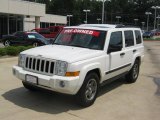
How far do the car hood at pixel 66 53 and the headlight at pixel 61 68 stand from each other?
0.29 feet

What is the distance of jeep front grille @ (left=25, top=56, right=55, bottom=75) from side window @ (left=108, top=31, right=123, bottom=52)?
1.78 meters

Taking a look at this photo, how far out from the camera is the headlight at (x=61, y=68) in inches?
239

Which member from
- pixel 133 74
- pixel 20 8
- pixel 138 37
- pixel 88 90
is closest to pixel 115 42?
pixel 88 90

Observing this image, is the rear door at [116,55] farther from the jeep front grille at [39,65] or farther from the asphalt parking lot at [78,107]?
the jeep front grille at [39,65]

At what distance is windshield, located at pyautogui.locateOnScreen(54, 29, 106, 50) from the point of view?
23.7 ft

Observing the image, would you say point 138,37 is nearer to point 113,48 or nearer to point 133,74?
point 133,74

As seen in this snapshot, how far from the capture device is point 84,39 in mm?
7395

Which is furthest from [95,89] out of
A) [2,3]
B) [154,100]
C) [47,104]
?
[2,3]

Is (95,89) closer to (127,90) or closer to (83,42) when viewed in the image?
(83,42)

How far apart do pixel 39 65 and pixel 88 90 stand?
4.21ft

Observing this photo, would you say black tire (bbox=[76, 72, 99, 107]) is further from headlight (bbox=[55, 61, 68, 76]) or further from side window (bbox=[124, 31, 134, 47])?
side window (bbox=[124, 31, 134, 47])

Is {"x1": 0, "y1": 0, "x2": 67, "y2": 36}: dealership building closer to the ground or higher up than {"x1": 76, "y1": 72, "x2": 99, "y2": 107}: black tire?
higher up

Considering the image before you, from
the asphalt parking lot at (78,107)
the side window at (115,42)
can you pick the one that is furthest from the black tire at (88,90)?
the side window at (115,42)

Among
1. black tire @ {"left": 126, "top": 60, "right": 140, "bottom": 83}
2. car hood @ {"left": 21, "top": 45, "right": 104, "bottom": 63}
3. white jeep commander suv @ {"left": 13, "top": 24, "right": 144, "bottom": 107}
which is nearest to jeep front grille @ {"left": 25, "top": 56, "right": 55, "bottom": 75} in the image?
white jeep commander suv @ {"left": 13, "top": 24, "right": 144, "bottom": 107}
